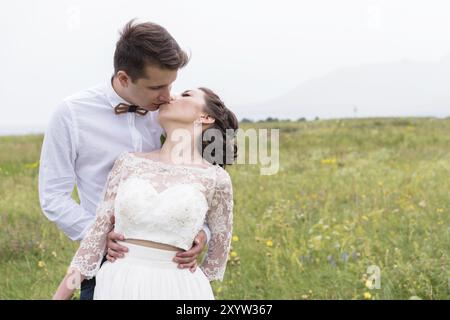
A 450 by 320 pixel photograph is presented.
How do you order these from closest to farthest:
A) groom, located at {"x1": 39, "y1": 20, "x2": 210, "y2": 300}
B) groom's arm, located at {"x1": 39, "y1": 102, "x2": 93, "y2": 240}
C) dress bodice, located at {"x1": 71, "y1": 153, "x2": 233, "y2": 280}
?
1. dress bodice, located at {"x1": 71, "y1": 153, "x2": 233, "y2": 280}
2. groom, located at {"x1": 39, "y1": 20, "x2": 210, "y2": 300}
3. groom's arm, located at {"x1": 39, "y1": 102, "x2": 93, "y2": 240}

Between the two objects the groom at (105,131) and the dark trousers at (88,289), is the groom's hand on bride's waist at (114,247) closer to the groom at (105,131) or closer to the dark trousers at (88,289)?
the groom at (105,131)

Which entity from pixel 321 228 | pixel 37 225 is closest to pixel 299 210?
pixel 321 228

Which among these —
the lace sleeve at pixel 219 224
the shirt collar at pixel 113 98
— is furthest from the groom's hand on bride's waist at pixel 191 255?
the shirt collar at pixel 113 98

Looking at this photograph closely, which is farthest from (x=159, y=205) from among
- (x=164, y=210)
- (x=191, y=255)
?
(x=191, y=255)

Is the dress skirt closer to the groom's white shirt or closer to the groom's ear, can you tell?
the groom's white shirt

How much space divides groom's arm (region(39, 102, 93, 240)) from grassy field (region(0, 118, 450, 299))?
92.2 inches

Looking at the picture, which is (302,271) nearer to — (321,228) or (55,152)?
(321,228)

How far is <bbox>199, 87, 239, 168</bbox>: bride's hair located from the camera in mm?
3051

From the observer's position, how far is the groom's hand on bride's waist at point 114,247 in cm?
288

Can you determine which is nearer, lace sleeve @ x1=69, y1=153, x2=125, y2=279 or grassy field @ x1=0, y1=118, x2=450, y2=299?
lace sleeve @ x1=69, y1=153, x2=125, y2=279

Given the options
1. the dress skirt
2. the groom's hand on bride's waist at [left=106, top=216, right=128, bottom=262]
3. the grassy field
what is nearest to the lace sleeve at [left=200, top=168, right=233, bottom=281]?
the dress skirt

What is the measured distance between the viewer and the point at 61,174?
3057mm

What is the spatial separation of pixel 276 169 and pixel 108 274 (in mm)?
7530

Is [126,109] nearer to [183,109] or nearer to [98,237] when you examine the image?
[183,109]
